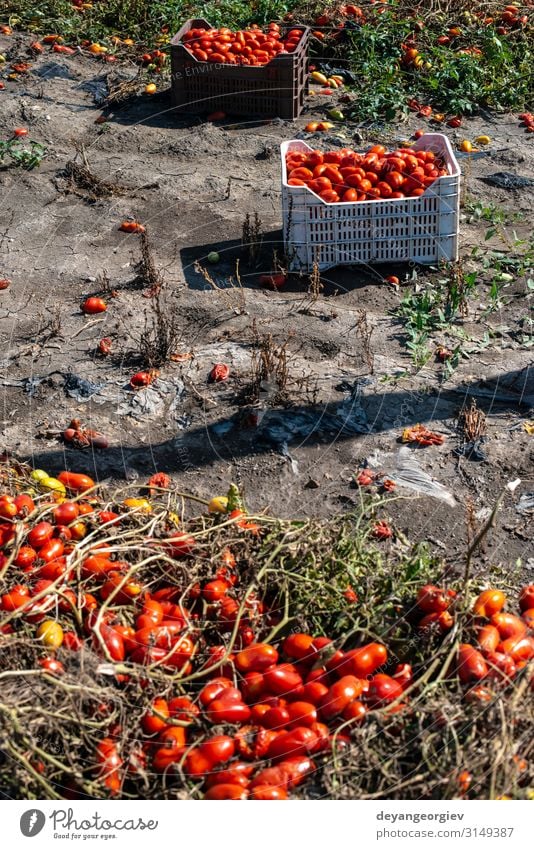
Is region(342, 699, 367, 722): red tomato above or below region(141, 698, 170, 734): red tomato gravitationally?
above

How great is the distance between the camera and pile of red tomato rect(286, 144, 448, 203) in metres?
6.40

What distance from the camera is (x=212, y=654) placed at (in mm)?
3234

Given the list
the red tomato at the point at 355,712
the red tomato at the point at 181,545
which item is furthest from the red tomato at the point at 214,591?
the red tomato at the point at 355,712

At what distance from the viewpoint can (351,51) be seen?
946 centimetres

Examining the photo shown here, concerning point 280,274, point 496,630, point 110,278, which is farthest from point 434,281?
point 496,630

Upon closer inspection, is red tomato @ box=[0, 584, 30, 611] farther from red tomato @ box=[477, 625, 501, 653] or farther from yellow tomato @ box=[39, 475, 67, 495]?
red tomato @ box=[477, 625, 501, 653]

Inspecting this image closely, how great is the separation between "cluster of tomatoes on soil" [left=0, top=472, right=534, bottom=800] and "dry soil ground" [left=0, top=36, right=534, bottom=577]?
1.19 meters

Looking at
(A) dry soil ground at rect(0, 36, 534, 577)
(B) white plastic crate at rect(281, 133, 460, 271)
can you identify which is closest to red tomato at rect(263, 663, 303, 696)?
(A) dry soil ground at rect(0, 36, 534, 577)

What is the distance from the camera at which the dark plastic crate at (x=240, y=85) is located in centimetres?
836

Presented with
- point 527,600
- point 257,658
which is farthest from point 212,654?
point 527,600

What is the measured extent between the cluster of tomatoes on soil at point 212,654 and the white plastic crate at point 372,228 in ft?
10.3

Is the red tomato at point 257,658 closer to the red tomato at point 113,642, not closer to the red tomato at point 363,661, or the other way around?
the red tomato at point 363,661

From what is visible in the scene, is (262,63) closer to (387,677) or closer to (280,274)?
(280,274)

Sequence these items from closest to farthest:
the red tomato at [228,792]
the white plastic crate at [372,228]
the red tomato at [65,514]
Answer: the red tomato at [228,792] < the red tomato at [65,514] < the white plastic crate at [372,228]
